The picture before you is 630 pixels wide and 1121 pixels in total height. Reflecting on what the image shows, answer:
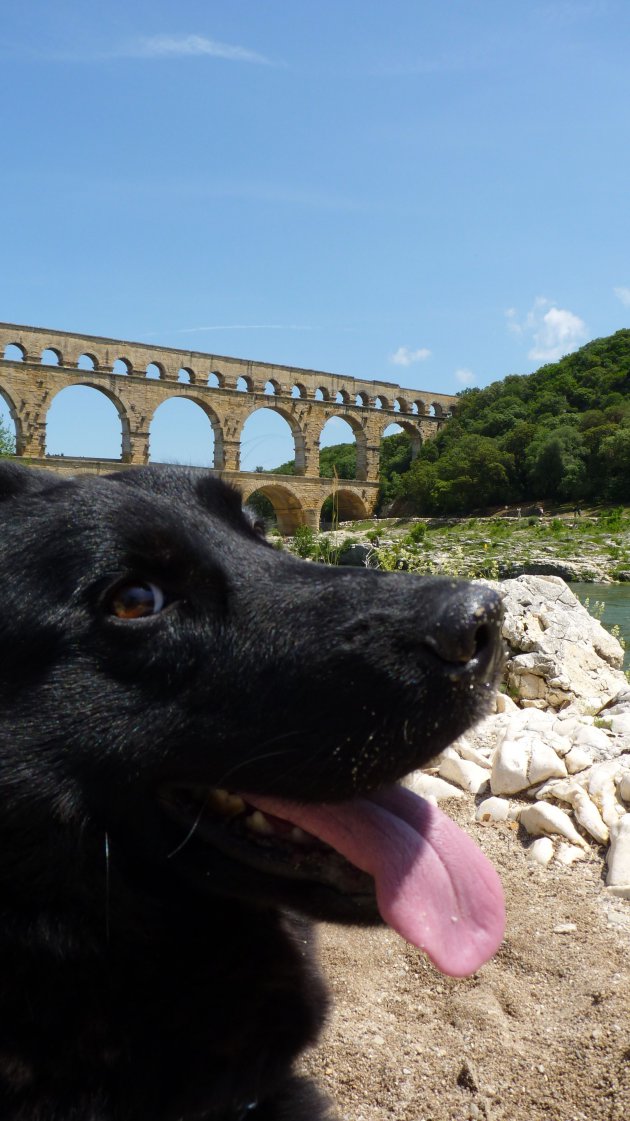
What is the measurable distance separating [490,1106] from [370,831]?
1.21m

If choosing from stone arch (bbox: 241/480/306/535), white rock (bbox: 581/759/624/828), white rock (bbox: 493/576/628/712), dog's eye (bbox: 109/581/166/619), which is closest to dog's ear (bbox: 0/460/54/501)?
dog's eye (bbox: 109/581/166/619)

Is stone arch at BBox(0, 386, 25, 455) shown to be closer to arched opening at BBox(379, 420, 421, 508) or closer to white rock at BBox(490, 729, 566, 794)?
arched opening at BBox(379, 420, 421, 508)

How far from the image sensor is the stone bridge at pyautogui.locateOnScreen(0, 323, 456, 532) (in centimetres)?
4850

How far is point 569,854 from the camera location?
3.59 m

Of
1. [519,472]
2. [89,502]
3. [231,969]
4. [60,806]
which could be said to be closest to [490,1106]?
[231,969]

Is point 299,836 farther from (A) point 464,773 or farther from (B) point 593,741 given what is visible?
(B) point 593,741

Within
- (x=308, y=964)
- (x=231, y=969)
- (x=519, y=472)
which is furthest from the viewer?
(x=519, y=472)

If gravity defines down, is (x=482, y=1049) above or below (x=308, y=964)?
below

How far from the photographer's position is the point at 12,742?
1527 millimetres

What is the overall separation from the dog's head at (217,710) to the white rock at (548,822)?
7.61 ft

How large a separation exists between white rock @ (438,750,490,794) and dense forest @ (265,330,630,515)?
47.5 m

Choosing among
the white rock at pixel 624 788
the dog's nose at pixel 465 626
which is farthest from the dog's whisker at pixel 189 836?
the white rock at pixel 624 788

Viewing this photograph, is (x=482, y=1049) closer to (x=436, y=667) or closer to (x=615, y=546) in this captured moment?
(x=436, y=667)

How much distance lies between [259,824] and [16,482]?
919 millimetres
